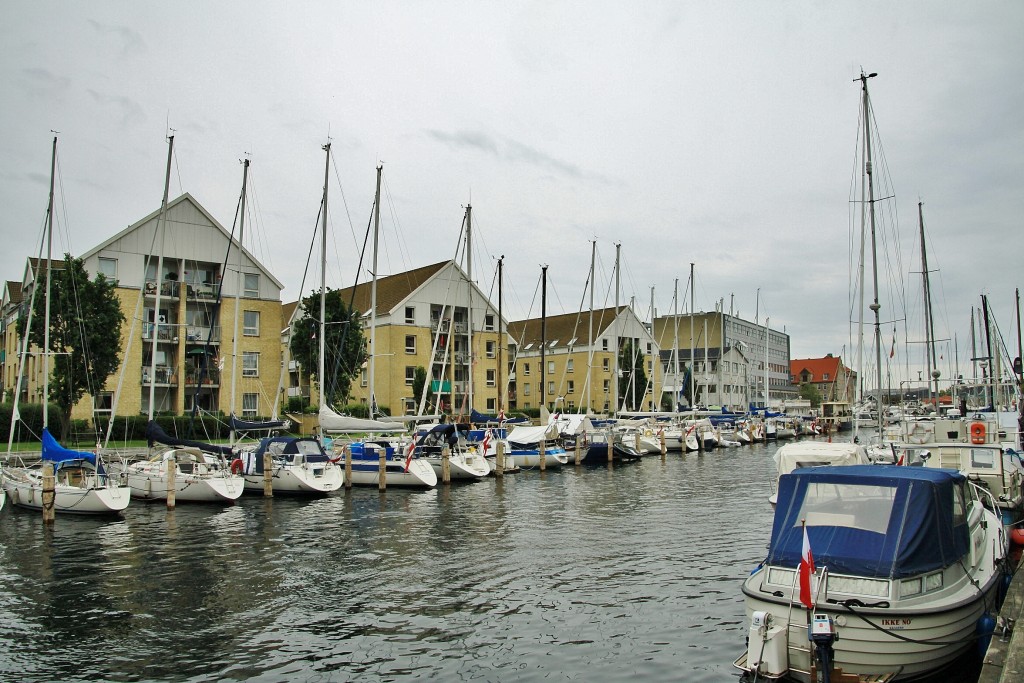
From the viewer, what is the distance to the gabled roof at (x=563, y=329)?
9681cm

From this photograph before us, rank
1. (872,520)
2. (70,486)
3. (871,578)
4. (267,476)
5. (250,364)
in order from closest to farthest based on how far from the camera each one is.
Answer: (871,578)
(872,520)
(70,486)
(267,476)
(250,364)

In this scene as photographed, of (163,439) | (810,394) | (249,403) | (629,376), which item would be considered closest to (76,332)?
(163,439)

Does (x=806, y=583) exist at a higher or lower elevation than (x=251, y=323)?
lower

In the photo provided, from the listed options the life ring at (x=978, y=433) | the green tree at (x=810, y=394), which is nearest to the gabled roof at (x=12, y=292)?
the life ring at (x=978, y=433)

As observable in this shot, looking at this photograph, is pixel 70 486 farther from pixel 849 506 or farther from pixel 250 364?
pixel 250 364

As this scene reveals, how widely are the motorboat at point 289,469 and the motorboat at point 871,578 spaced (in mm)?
23515

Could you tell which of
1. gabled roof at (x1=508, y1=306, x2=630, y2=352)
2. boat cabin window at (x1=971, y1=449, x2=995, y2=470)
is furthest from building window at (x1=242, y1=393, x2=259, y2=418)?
boat cabin window at (x1=971, y1=449, x2=995, y2=470)

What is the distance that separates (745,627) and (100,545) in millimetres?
17748

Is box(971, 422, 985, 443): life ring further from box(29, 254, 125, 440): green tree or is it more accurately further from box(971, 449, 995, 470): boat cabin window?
box(29, 254, 125, 440): green tree

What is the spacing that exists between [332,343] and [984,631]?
4862cm

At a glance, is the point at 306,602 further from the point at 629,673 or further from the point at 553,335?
the point at 553,335

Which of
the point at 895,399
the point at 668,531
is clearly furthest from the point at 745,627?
the point at 895,399

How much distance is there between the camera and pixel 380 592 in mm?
16562

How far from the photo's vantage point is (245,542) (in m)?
22.3
